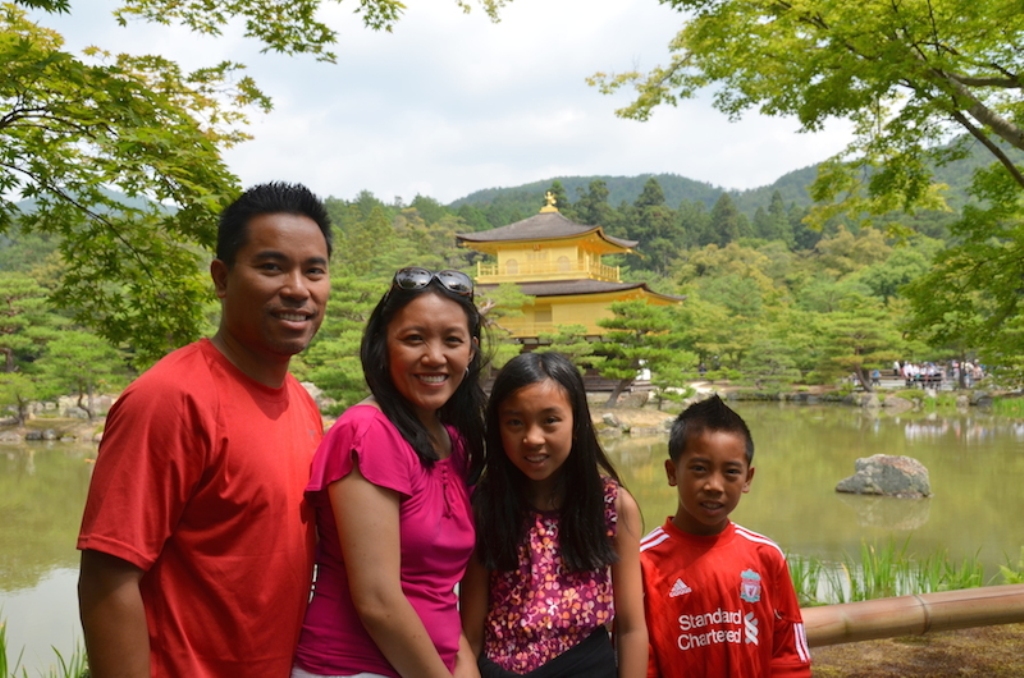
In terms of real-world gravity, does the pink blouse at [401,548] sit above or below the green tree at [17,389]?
above

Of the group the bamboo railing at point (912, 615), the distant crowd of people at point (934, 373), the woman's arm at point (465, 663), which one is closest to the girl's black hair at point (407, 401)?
the woman's arm at point (465, 663)

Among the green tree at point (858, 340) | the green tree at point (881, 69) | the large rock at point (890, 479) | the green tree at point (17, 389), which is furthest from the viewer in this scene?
the green tree at point (858, 340)

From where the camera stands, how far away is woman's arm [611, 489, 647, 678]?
4.78 feet

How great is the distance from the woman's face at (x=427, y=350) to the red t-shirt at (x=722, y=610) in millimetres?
642

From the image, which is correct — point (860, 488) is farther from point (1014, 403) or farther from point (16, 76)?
point (1014, 403)

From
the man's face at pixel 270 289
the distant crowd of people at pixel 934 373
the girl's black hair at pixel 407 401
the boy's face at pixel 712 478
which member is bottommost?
the distant crowd of people at pixel 934 373

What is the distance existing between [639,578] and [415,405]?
1.82 ft

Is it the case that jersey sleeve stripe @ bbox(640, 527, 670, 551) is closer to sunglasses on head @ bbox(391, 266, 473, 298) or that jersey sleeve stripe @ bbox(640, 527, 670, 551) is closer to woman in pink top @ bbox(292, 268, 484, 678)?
woman in pink top @ bbox(292, 268, 484, 678)

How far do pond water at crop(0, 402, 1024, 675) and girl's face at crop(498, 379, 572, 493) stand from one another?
153 inches

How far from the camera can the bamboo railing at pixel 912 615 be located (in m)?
2.60

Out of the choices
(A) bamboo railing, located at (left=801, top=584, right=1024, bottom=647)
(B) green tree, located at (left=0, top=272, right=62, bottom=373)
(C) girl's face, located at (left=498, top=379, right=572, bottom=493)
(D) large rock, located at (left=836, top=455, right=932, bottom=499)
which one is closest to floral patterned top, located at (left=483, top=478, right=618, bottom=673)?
(C) girl's face, located at (left=498, top=379, right=572, bottom=493)

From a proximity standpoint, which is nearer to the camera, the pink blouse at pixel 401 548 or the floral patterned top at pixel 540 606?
the pink blouse at pixel 401 548

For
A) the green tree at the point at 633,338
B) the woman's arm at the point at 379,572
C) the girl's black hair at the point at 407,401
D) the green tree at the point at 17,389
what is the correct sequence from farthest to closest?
1. the green tree at the point at 633,338
2. the green tree at the point at 17,389
3. the girl's black hair at the point at 407,401
4. the woman's arm at the point at 379,572

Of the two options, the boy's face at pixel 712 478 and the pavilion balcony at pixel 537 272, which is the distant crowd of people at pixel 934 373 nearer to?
the pavilion balcony at pixel 537 272
